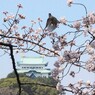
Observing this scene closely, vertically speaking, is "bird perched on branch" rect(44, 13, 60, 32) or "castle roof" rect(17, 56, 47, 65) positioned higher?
"bird perched on branch" rect(44, 13, 60, 32)

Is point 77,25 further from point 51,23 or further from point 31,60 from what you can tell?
point 31,60

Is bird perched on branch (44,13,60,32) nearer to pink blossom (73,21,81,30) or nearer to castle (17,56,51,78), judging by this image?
pink blossom (73,21,81,30)

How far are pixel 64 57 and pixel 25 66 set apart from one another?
310 feet

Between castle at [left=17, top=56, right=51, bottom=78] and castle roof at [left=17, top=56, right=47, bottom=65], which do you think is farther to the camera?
castle roof at [left=17, top=56, right=47, bottom=65]

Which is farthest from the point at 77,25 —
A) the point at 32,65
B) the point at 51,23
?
the point at 32,65

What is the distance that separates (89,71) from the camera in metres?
4.82

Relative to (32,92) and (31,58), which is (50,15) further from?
(31,58)

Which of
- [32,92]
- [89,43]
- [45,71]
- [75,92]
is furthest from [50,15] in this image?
[45,71]

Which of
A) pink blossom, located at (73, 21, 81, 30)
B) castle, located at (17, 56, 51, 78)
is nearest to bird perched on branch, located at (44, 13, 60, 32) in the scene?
pink blossom, located at (73, 21, 81, 30)

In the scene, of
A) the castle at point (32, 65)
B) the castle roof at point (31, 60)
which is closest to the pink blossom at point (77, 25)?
the castle at point (32, 65)

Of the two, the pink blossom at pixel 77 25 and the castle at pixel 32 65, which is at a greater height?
the pink blossom at pixel 77 25

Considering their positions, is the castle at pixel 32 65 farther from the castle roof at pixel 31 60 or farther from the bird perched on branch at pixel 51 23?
the bird perched on branch at pixel 51 23

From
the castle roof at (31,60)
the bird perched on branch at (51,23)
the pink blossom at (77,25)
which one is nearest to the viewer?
the bird perched on branch at (51,23)

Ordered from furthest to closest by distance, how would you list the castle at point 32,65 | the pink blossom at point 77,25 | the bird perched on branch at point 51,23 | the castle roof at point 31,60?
the castle roof at point 31,60, the castle at point 32,65, the pink blossom at point 77,25, the bird perched on branch at point 51,23
